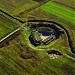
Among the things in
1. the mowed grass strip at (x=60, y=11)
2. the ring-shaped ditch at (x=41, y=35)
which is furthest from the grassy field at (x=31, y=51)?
the ring-shaped ditch at (x=41, y=35)

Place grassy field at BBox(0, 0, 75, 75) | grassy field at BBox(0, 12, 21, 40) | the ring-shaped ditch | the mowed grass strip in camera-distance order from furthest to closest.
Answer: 1. the mowed grass strip
2. grassy field at BBox(0, 12, 21, 40)
3. the ring-shaped ditch
4. grassy field at BBox(0, 0, 75, 75)

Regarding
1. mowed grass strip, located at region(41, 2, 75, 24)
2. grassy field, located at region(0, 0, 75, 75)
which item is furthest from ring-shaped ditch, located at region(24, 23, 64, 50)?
mowed grass strip, located at region(41, 2, 75, 24)

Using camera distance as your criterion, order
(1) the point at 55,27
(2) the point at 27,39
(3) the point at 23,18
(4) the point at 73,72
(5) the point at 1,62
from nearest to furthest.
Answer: (4) the point at 73,72 → (5) the point at 1,62 → (2) the point at 27,39 → (1) the point at 55,27 → (3) the point at 23,18

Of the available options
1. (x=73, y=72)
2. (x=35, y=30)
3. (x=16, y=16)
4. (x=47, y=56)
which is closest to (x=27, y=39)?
(x=35, y=30)

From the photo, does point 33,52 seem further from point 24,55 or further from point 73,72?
point 73,72

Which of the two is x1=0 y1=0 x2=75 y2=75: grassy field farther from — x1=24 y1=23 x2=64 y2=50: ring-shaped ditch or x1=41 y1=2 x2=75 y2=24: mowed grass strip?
x1=24 y1=23 x2=64 y2=50: ring-shaped ditch

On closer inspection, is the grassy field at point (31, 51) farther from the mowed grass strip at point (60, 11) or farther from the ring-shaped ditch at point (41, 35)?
the ring-shaped ditch at point (41, 35)

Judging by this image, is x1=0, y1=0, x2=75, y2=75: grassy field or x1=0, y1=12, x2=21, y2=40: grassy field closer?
x1=0, y1=0, x2=75, y2=75: grassy field

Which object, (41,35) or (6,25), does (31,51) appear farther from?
(6,25)
